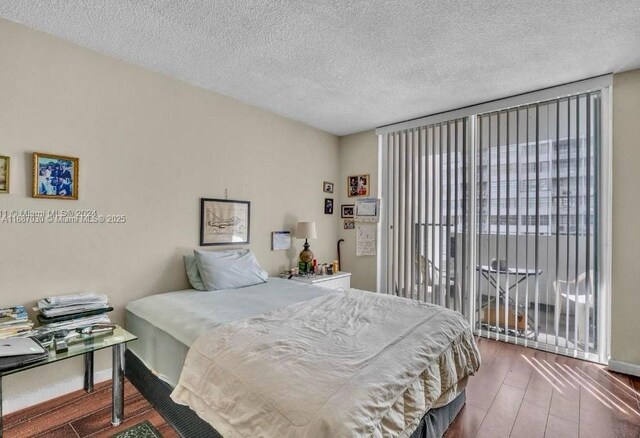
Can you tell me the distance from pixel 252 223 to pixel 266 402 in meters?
2.41

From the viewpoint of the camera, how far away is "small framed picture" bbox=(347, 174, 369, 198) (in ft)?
14.4

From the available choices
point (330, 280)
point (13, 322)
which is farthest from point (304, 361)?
point (330, 280)

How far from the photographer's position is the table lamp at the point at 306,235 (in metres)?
3.76

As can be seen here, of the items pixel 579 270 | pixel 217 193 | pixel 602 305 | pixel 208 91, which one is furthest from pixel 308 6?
pixel 602 305

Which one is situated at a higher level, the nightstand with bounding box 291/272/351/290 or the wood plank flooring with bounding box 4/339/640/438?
the nightstand with bounding box 291/272/351/290

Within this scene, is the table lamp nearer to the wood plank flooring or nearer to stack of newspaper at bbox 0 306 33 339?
the wood plank flooring

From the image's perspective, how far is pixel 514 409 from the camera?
2105 mm

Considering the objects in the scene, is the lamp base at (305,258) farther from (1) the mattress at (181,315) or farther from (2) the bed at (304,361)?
(2) the bed at (304,361)

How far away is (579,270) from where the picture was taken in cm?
289

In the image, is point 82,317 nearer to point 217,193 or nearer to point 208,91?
point 217,193

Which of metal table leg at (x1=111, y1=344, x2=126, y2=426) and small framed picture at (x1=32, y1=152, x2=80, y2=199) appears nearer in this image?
metal table leg at (x1=111, y1=344, x2=126, y2=426)

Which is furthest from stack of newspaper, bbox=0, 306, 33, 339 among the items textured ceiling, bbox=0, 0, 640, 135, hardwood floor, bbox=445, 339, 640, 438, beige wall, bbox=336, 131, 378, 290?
beige wall, bbox=336, 131, 378, 290

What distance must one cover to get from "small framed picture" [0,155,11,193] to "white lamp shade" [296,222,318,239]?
252 cm

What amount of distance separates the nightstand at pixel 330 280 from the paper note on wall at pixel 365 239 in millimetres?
459
